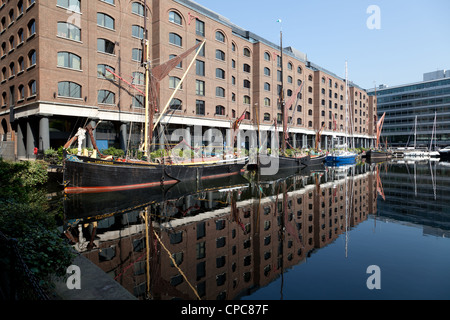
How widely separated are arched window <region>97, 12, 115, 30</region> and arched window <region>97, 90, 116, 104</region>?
7.74 meters

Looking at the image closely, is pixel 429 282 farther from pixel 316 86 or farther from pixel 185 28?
pixel 316 86

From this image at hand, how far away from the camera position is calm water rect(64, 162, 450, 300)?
693 cm

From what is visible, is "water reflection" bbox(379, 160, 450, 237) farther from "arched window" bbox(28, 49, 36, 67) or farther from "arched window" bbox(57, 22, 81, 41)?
"arched window" bbox(28, 49, 36, 67)

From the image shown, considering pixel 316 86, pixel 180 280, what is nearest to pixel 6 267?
pixel 180 280

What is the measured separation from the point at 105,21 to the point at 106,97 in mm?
8903

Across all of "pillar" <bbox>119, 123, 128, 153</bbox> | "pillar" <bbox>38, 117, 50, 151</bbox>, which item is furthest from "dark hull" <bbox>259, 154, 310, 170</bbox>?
"pillar" <bbox>38, 117, 50, 151</bbox>

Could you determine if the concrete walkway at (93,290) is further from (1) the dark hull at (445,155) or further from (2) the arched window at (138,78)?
(1) the dark hull at (445,155)

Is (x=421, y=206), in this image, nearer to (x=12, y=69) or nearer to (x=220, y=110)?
(x=220, y=110)

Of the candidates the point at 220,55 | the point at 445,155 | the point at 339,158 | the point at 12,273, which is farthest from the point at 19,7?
the point at 445,155

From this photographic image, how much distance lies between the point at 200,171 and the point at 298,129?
4091 centimetres

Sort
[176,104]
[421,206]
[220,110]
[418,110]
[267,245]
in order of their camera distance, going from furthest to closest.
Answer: [418,110] → [220,110] → [176,104] → [421,206] → [267,245]

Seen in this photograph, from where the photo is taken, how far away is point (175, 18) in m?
37.7

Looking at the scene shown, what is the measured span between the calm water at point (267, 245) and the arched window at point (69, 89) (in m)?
15.6

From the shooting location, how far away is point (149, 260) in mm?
8195
